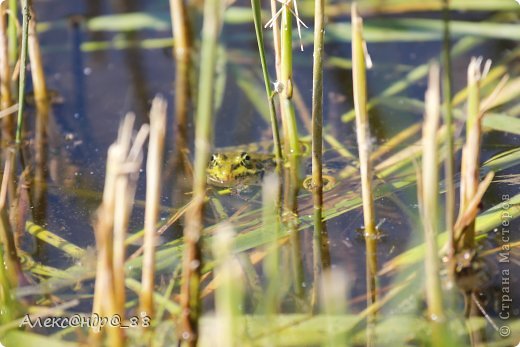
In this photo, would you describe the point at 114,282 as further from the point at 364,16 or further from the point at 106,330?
the point at 364,16

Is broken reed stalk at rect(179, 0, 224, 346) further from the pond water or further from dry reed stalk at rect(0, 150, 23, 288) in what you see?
dry reed stalk at rect(0, 150, 23, 288)

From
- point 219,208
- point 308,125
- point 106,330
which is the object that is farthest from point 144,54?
point 106,330

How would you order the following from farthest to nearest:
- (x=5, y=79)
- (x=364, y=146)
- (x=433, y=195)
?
(x=5, y=79), (x=364, y=146), (x=433, y=195)

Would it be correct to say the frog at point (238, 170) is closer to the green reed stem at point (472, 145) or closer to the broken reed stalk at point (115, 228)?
the green reed stem at point (472, 145)

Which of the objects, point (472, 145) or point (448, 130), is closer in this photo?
point (448, 130)

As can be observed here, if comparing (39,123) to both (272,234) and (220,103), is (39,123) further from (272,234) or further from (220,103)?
(272,234)

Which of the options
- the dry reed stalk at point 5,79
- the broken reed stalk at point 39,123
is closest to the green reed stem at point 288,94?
the broken reed stalk at point 39,123

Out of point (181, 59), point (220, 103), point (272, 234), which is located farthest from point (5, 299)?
point (181, 59)

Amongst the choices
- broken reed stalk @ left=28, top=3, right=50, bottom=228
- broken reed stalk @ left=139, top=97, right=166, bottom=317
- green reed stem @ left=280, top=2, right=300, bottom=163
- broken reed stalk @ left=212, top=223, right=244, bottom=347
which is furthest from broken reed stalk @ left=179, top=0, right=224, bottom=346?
broken reed stalk @ left=28, top=3, right=50, bottom=228
